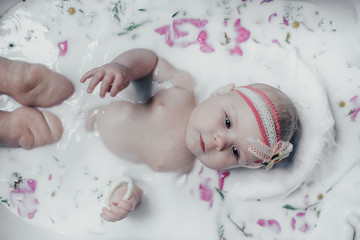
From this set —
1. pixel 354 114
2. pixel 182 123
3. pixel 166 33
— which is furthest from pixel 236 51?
pixel 354 114

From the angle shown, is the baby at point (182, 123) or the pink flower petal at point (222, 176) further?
the pink flower petal at point (222, 176)

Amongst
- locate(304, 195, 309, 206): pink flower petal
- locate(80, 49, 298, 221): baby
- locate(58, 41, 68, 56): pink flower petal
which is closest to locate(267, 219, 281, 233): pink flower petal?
locate(304, 195, 309, 206): pink flower petal

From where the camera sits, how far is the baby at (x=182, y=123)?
3.71ft

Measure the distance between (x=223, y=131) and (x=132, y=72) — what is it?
14.5 inches

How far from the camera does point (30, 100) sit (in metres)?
1.32

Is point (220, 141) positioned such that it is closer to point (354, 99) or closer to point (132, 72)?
point (132, 72)

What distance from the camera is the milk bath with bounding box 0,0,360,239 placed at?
1423 millimetres

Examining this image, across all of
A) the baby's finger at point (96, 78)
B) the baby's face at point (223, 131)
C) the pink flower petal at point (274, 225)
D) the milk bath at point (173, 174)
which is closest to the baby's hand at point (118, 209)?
the milk bath at point (173, 174)

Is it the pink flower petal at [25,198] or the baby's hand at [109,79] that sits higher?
the baby's hand at [109,79]

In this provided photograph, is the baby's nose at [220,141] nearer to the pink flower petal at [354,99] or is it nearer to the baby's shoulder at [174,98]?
the baby's shoulder at [174,98]

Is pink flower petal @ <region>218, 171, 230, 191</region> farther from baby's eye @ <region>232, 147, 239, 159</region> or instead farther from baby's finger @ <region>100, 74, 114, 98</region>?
baby's finger @ <region>100, 74, 114, 98</region>

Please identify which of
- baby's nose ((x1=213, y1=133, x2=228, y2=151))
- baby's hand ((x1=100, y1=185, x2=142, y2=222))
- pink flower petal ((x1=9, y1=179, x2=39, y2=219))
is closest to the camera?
baby's nose ((x1=213, y1=133, x2=228, y2=151))

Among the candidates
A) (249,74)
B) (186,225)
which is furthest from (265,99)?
(186,225)

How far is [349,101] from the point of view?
4.76ft
